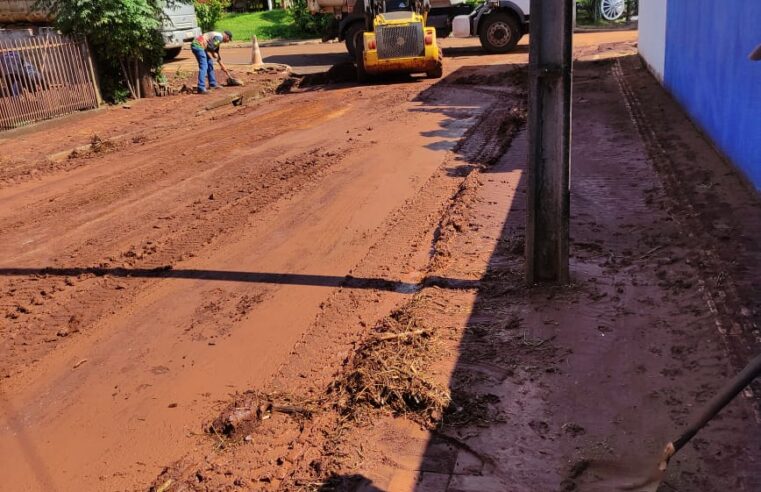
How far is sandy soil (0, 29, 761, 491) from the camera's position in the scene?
392cm

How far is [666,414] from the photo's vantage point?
407 cm

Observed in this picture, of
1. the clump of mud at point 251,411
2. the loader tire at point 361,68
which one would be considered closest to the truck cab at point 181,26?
the loader tire at point 361,68

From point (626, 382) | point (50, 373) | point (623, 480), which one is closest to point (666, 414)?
point (626, 382)

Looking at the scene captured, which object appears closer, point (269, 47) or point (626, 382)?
point (626, 382)

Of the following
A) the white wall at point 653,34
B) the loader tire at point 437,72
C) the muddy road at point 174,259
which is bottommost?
the muddy road at point 174,259

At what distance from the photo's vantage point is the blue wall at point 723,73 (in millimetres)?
7777

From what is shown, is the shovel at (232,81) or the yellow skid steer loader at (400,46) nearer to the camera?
the yellow skid steer loader at (400,46)

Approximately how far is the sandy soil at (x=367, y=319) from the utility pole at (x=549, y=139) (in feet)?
1.07

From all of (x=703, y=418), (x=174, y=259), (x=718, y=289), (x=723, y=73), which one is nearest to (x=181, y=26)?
(x=174, y=259)

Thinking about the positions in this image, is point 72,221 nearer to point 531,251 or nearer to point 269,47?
point 531,251

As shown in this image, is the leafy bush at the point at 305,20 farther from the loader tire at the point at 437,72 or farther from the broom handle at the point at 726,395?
the broom handle at the point at 726,395

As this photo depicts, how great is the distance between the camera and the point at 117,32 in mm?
15492

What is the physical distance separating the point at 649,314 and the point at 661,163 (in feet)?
14.5

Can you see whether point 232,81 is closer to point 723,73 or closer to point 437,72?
point 437,72
